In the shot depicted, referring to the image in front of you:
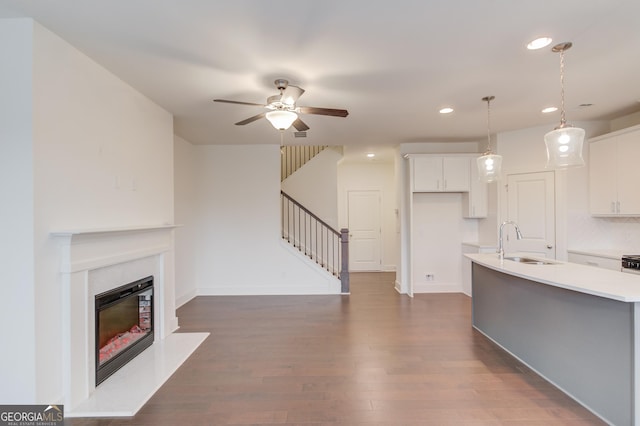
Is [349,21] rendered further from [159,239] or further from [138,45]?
[159,239]

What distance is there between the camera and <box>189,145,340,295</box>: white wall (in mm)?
5836

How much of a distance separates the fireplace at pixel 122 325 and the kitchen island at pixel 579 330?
12.3ft

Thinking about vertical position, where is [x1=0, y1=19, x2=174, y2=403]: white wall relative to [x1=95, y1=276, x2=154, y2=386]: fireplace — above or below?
above

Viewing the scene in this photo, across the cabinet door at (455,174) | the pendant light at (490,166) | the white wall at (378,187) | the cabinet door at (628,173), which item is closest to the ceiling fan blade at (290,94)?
the pendant light at (490,166)

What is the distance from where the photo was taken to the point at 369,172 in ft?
27.8

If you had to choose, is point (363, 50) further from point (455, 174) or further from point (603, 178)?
point (603, 178)

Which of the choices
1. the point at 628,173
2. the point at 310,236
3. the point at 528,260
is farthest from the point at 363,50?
the point at 310,236

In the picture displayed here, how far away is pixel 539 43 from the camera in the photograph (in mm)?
2398

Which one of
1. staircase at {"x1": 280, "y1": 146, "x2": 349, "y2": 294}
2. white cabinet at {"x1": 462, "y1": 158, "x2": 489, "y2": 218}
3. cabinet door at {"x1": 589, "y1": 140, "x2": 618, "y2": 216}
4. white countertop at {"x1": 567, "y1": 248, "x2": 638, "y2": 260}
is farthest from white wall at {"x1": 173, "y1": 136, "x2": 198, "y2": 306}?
cabinet door at {"x1": 589, "y1": 140, "x2": 618, "y2": 216}

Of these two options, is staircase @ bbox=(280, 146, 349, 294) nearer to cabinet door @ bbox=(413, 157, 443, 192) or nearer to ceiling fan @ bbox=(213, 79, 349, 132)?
cabinet door @ bbox=(413, 157, 443, 192)

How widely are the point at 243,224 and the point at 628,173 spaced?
5733 millimetres

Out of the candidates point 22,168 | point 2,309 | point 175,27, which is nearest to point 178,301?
point 2,309

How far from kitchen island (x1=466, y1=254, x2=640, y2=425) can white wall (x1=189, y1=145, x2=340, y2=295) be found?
3.32 meters

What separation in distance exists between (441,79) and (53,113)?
3278 mm
